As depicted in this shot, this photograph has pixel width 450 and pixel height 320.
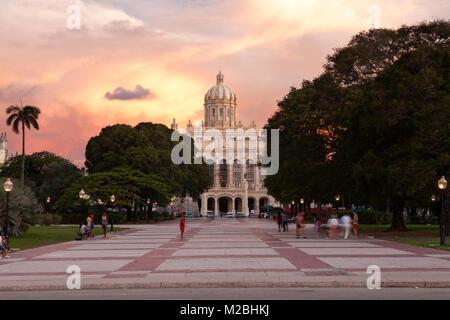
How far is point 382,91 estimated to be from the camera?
3506 centimetres

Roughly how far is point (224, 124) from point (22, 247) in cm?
13591

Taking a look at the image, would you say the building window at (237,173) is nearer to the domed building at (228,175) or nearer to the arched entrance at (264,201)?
the domed building at (228,175)

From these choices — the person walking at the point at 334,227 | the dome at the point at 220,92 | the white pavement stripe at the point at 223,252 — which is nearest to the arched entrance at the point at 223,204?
the dome at the point at 220,92

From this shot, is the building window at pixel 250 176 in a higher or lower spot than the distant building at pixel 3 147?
lower

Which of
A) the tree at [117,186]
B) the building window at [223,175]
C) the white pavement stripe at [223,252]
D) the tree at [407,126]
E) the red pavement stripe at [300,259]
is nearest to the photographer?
the red pavement stripe at [300,259]

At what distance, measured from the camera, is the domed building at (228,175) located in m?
150

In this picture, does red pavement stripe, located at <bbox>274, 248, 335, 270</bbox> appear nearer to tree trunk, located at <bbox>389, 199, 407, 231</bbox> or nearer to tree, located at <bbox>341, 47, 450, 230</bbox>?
tree, located at <bbox>341, 47, 450, 230</bbox>

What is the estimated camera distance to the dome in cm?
16388

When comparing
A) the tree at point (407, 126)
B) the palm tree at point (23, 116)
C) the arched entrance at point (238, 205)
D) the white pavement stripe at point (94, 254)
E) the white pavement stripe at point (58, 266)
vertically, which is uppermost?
the palm tree at point (23, 116)

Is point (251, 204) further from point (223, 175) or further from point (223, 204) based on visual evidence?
point (223, 175)

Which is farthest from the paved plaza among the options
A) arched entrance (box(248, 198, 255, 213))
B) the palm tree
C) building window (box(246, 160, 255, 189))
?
building window (box(246, 160, 255, 189))

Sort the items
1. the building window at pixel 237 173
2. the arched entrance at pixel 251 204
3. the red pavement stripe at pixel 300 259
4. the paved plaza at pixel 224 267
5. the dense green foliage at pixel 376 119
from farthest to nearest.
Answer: the arched entrance at pixel 251 204
the building window at pixel 237 173
the dense green foliage at pixel 376 119
the red pavement stripe at pixel 300 259
the paved plaza at pixel 224 267

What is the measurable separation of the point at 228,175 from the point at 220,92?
26.2m
